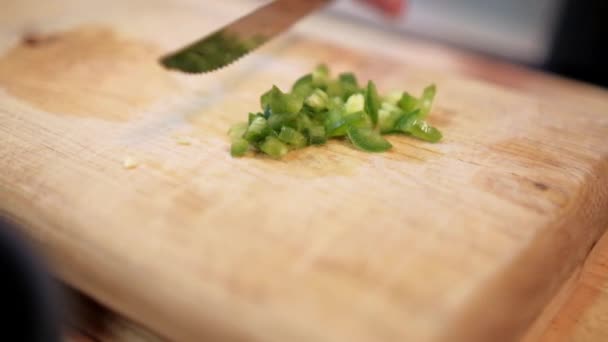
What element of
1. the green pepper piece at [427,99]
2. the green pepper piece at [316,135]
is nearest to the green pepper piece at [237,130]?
the green pepper piece at [316,135]

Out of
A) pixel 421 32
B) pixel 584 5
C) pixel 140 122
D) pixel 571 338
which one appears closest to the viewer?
pixel 571 338

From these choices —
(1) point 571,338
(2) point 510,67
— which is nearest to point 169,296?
(1) point 571,338

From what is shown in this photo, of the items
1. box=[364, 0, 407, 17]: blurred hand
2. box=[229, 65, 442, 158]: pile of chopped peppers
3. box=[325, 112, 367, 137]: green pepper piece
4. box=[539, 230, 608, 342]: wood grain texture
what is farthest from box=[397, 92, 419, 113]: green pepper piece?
box=[364, 0, 407, 17]: blurred hand

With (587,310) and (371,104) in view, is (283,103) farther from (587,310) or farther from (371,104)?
(587,310)

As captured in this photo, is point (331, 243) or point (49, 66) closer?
point (331, 243)

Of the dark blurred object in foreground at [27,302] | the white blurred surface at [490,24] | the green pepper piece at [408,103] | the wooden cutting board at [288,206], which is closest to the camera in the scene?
the dark blurred object in foreground at [27,302]

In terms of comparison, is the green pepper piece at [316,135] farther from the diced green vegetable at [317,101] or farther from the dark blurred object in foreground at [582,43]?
the dark blurred object in foreground at [582,43]

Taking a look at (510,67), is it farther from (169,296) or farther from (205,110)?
(169,296)
